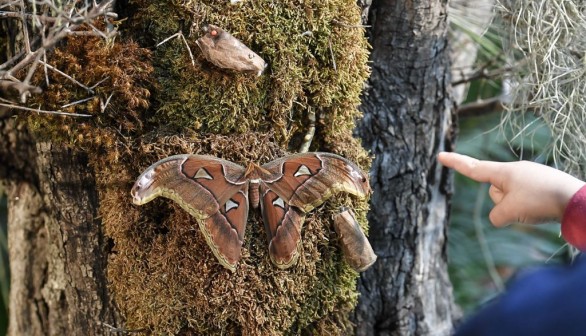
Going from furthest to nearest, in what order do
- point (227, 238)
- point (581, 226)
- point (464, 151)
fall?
point (464, 151) → point (227, 238) → point (581, 226)

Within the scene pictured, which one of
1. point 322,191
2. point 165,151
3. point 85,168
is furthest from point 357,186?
point 85,168

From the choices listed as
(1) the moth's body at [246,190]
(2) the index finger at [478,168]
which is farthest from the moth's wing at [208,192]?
(2) the index finger at [478,168]

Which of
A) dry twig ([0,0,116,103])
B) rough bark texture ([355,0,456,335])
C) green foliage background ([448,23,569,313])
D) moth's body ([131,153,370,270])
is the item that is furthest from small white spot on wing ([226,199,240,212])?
green foliage background ([448,23,569,313])

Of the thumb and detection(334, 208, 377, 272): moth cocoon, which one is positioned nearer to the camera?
the thumb

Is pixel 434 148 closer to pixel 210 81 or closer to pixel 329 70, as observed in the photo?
pixel 329 70

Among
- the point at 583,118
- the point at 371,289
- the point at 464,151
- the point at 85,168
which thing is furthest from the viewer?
the point at 464,151

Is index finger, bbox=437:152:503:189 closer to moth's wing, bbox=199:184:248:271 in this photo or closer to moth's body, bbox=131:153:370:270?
moth's body, bbox=131:153:370:270
